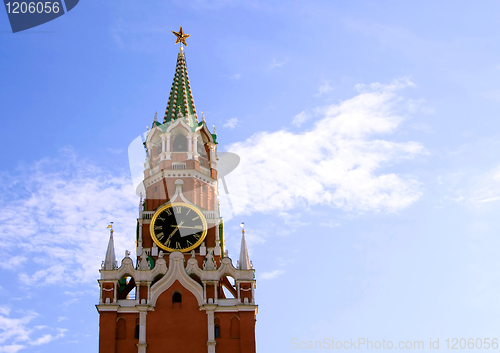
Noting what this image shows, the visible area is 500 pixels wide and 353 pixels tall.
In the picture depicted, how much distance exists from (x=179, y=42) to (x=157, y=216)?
1928 cm

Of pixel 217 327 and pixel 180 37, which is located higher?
pixel 180 37

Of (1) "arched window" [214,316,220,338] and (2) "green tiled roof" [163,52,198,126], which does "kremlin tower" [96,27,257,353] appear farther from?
(2) "green tiled roof" [163,52,198,126]

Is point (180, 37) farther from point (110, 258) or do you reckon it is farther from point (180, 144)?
point (110, 258)

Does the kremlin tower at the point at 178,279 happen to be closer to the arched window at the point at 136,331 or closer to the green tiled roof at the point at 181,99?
the arched window at the point at 136,331

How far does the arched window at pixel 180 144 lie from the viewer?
60562mm

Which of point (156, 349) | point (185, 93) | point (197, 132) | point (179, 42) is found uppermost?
point (179, 42)

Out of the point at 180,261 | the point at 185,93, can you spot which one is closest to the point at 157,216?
the point at 180,261

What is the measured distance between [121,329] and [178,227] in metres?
8.29

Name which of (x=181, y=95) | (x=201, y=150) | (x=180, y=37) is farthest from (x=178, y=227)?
(x=180, y=37)

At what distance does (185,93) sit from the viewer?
213ft

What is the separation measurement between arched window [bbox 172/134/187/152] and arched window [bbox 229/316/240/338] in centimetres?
1467

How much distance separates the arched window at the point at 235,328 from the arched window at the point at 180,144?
14.7 meters

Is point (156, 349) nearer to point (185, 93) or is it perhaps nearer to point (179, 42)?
point (185, 93)

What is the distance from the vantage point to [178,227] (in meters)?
55.4
